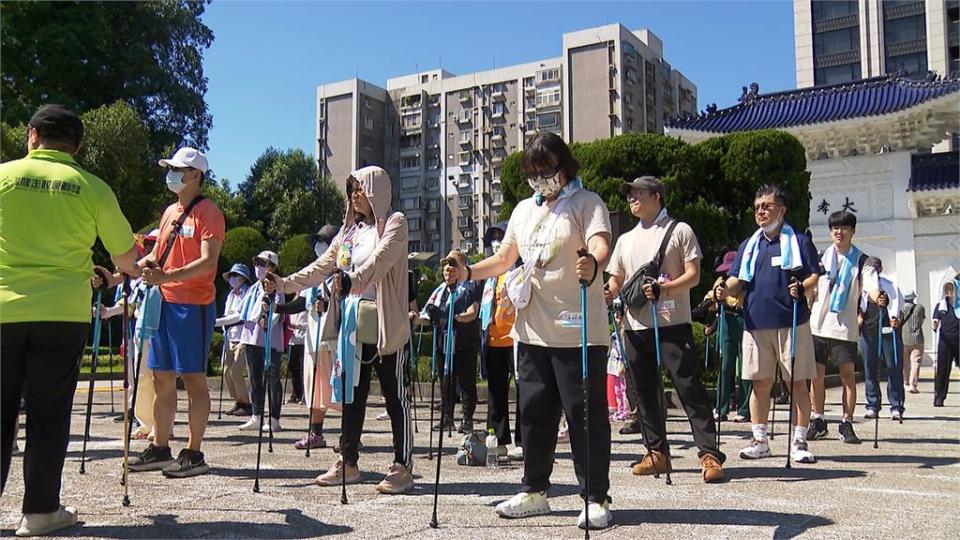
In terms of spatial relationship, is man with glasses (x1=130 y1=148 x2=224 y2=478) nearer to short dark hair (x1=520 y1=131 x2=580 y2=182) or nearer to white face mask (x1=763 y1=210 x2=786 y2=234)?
short dark hair (x1=520 y1=131 x2=580 y2=182)

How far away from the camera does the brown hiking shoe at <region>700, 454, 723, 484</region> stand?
5523 millimetres

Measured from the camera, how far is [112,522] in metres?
4.22

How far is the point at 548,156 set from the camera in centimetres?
→ 452

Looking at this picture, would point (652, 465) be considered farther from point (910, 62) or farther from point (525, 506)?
point (910, 62)

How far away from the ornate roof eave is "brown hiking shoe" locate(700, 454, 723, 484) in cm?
2362

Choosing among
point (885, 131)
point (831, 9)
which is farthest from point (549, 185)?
point (831, 9)

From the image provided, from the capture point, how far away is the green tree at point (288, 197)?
54375 millimetres

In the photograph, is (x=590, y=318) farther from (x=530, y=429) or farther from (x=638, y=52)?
(x=638, y=52)

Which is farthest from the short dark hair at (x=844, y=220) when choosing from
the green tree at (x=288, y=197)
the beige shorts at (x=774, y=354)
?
the green tree at (x=288, y=197)

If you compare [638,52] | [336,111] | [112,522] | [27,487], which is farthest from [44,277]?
[336,111]

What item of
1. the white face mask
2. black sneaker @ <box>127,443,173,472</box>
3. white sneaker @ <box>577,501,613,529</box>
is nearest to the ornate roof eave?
the white face mask

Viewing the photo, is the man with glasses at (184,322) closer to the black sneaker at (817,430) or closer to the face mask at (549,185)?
the face mask at (549,185)

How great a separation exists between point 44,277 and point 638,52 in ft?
245

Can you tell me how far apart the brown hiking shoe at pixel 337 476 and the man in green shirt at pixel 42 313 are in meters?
1.63
